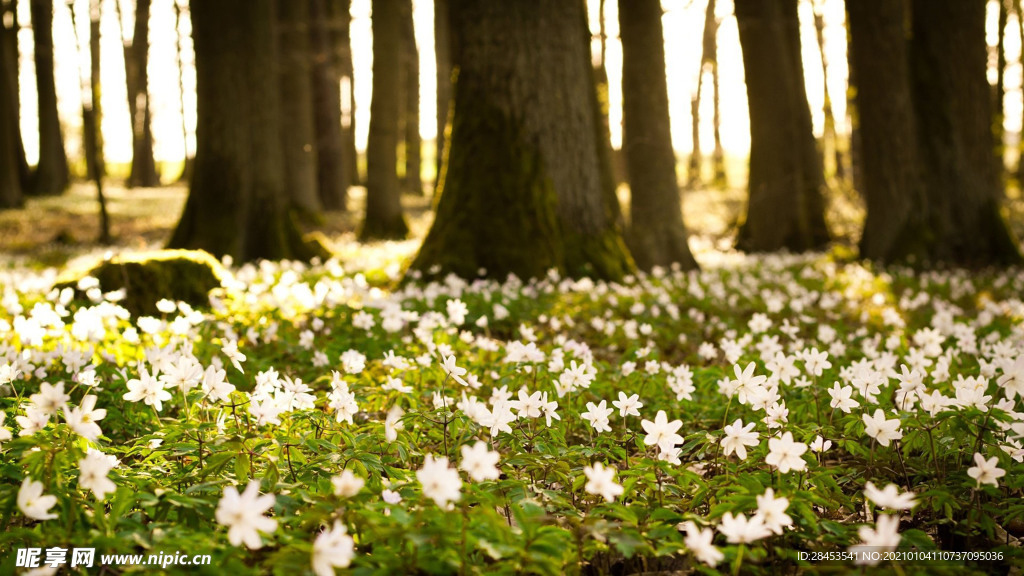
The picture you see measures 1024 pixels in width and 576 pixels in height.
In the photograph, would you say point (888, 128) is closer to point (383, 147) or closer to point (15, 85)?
point (383, 147)

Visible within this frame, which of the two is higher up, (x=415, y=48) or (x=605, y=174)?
(x=415, y=48)

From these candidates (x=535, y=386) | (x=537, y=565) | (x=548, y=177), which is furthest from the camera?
(x=548, y=177)

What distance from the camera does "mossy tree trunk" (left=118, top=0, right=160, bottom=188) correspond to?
29.8 meters

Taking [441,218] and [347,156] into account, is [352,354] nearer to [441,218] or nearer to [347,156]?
[441,218]

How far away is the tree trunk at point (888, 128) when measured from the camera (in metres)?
10.4

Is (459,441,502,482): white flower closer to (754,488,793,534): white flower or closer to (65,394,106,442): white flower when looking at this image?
(754,488,793,534): white flower

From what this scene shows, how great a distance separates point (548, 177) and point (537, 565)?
6319mm

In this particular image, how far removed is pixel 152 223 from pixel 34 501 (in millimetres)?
19368

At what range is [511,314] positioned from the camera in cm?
606

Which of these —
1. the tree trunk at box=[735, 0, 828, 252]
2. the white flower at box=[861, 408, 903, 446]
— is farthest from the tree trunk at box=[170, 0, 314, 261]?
the white flower at box=[861, 408, 903, 446]

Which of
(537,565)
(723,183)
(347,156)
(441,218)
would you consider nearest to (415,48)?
(347,156)

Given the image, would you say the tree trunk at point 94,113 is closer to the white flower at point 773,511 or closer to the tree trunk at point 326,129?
the tree trunk at point 326,129

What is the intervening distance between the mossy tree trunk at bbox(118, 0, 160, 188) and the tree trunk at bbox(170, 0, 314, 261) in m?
22.5

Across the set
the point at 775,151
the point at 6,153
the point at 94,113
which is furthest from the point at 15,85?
the point at 775,151
